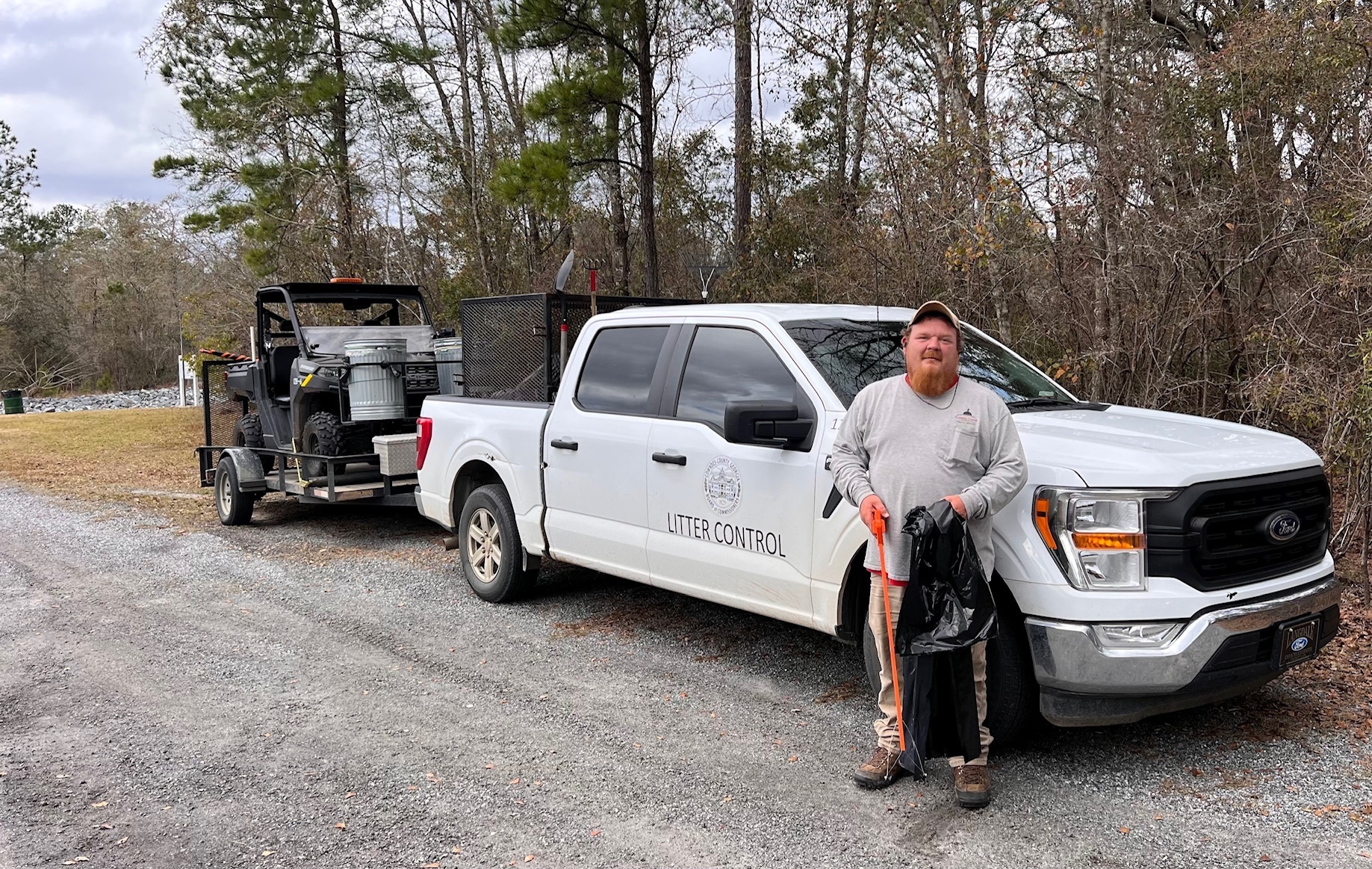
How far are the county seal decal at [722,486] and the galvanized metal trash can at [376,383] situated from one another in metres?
5.14

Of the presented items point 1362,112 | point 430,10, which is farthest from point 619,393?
point 430,10

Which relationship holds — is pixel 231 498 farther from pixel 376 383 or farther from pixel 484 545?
pixel 484 545

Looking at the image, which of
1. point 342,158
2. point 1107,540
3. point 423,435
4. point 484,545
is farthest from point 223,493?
point 342,158

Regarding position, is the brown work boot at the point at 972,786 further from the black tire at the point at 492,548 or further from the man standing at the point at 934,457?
the black tire at the point at 492,548

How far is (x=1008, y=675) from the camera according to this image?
3.98 meters

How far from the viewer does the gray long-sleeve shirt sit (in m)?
3.71

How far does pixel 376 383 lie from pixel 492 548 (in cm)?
321

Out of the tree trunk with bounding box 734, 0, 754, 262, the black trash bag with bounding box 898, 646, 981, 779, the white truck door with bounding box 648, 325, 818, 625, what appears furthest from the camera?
the tree trunk with bounding box 734, 0, 754, 262

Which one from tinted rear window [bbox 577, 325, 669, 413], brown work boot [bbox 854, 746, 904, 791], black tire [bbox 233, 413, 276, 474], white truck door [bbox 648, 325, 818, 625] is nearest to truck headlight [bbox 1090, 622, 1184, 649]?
brown work boot [bbox 854, 746, 904, 791]

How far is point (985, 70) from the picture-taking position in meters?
10.7

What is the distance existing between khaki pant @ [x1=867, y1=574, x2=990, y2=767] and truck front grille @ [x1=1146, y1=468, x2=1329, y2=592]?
0.74 m

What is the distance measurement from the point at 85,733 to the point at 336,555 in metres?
4.31

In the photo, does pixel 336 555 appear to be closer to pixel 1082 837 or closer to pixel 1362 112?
pixel 1082 837

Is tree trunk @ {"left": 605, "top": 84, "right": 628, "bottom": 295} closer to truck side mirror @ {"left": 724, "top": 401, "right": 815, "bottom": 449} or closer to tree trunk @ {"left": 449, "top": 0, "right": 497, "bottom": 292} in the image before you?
tree trunk @ {"left": 449, "top": 0, "right": 497, "bottom": 292}
